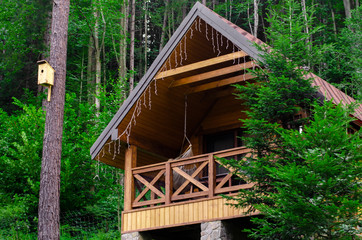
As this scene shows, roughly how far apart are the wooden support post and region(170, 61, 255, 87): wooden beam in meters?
1.68

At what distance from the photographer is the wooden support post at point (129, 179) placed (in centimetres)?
1148

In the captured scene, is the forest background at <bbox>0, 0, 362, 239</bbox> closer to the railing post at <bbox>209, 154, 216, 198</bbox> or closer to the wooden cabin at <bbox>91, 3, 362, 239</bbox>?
the wooden cabin at <bbox>91, 3, 362, 239</bbox>

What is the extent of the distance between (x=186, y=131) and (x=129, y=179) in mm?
2133

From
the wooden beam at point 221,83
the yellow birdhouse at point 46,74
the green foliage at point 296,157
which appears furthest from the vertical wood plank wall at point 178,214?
the yellow birdhouse at point 46,74

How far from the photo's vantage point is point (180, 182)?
12.0 metres

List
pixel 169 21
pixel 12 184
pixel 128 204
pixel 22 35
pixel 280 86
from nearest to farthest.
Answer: pixel 280 86, pixel 128 204, pixel 12 184, pixel 22 35, pixel 169 21

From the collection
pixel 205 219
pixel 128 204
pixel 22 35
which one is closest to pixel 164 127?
pixel 128 204

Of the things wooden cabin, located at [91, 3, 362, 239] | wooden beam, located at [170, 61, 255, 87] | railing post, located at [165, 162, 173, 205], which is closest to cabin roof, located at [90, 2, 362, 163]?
wooden cabin, located at [91, 3, 362, 239]

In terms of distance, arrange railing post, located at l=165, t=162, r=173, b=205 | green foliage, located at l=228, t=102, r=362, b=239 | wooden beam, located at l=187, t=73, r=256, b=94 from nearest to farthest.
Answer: green foliage, located at l=228, t=102, r=362, b=239 < railing post, located at l=165, t=162, r=173, b=205 < wooden beam, located at l=187, t=73, r=256, b=94

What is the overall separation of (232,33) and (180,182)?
11.1 ft

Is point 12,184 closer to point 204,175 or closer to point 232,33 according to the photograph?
point 204,175

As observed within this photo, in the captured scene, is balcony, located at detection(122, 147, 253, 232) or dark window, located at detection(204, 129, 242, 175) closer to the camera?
balcony, located at detection(122, 147, 253, 232)

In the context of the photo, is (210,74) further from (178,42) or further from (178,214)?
(178,214)

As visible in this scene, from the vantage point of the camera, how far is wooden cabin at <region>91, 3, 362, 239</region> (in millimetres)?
10484
